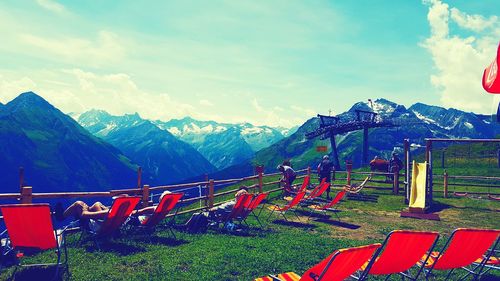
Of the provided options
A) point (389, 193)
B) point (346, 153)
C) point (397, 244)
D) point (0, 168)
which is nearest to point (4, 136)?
point (0, 168)

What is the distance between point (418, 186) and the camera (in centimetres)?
1700

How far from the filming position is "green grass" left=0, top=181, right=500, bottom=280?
22.8 feet

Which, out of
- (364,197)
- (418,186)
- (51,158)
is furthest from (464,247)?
(51,158)

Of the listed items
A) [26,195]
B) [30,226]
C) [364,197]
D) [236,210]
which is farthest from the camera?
[364,197]

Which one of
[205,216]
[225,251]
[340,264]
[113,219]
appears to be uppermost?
[340,264]

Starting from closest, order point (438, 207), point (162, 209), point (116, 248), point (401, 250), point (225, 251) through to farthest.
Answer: point (401, 250) < point (116, 248) < point (225, 251) < point (162, 209) < point (438, 207)

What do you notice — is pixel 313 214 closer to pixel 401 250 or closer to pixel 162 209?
pixel 162 209

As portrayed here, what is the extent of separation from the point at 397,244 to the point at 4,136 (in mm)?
182669

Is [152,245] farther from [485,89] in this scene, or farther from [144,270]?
[485,89]

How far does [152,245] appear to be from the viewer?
8.98 meters

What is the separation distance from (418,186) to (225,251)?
38.6 feet

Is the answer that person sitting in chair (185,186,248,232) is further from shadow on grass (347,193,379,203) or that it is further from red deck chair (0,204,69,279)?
shadow on grass (347,193,379,203)

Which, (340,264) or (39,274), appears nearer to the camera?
(340,264)

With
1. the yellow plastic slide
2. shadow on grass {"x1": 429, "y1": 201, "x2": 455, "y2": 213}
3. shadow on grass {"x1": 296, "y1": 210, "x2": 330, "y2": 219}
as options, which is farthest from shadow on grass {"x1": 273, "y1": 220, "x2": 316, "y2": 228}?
shadow on grass {"x1": 429, "y1": 201, "x2": 455, "y2": 213}
